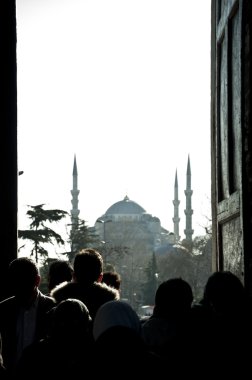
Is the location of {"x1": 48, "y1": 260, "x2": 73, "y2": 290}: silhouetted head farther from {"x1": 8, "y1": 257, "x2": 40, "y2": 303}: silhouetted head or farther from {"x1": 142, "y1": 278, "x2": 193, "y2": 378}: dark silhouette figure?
{"x1": 142, "y1": 278, "x2": 193, "y2": 378}: dark silhouette figure

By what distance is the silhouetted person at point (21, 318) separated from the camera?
16.8 ft

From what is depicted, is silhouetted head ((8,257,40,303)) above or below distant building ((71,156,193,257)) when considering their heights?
below

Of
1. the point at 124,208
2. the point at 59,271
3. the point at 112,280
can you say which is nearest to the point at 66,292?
the point at 59,271

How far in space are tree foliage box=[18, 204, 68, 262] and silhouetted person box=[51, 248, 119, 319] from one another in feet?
89.0

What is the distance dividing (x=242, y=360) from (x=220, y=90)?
206cm

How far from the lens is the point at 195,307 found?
4754mm

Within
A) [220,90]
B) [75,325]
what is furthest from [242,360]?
[220,90]

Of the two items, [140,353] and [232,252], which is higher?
[232,252]

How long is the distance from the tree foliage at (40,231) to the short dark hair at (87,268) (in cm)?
2714

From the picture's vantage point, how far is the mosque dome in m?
128

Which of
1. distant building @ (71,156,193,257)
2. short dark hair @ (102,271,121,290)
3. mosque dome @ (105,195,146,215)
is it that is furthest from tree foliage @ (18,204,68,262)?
mosque dome @ (105,195,146,215)

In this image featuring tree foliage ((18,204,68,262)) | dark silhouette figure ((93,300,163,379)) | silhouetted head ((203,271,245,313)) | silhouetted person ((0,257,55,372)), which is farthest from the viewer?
tree foliage ((18,204,68,262))

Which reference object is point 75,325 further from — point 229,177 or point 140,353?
point 229,177

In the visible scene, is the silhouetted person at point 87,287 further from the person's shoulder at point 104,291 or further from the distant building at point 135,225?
the distant building at point 135,225
